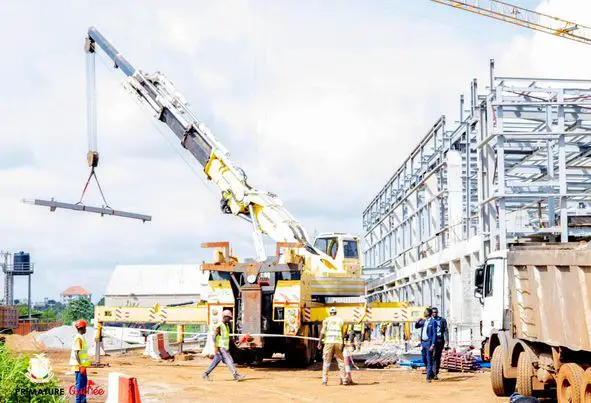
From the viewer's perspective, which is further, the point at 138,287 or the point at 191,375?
the point at 138,287

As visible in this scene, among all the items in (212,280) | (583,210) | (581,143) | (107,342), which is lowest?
(107,342)

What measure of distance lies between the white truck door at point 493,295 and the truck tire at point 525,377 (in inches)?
91.1

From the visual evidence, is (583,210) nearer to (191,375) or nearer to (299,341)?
(299,341)

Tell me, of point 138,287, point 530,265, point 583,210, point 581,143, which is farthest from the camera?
point 138,287

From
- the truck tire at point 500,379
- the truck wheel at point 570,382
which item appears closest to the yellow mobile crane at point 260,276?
the truck tire at point 500,379

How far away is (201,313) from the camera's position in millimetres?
23453

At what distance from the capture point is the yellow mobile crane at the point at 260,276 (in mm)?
21453

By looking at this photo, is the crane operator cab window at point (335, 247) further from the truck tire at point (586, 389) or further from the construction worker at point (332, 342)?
the truck tire at point (586, 389)

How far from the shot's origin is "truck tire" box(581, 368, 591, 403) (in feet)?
37.4

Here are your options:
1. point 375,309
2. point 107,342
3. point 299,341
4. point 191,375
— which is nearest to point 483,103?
point 375,309

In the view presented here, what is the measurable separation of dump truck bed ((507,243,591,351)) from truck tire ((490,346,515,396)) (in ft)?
2.70

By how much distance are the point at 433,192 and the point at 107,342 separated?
14562 mm

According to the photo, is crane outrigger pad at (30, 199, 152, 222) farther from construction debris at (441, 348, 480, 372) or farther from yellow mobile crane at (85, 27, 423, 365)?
construction debris at (441, 348, 480, 372)
